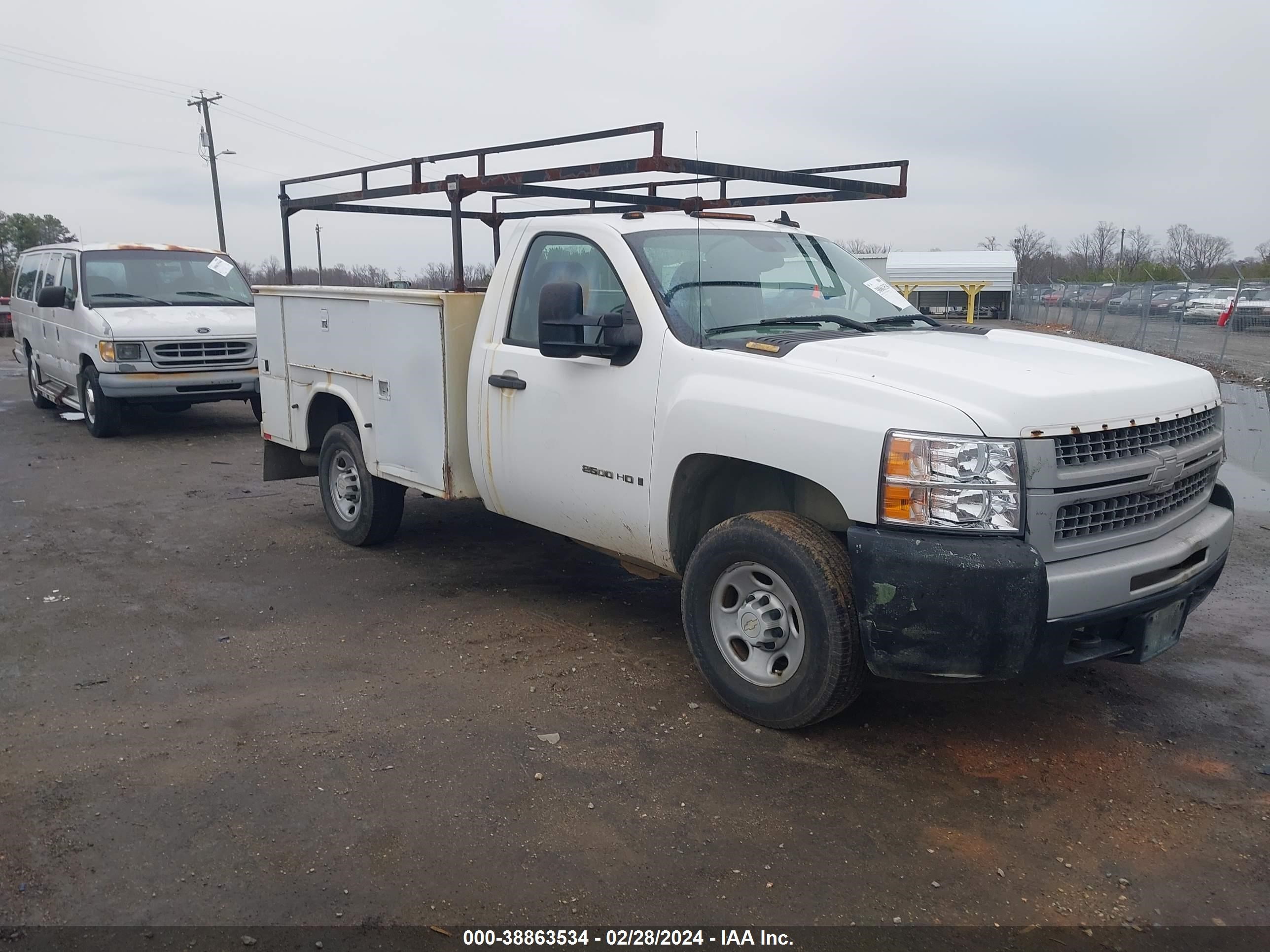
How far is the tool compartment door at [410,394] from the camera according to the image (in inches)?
222

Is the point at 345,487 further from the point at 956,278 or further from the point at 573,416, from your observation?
the point at 956,278

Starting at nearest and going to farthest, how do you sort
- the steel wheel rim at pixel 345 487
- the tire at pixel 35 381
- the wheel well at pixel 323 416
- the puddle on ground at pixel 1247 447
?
the steel wheel rim at pixel 345 487, the wheel well at pixel 323 416, the puddle on ground at pixel 1247 447, the tire at pixel 35 381

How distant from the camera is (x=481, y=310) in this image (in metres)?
5.55

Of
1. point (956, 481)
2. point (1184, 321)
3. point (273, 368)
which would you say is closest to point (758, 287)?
point (956, 481)

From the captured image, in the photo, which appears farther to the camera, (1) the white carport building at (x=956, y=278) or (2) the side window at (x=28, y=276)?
(1) the white carport building at (x=956, y=278)

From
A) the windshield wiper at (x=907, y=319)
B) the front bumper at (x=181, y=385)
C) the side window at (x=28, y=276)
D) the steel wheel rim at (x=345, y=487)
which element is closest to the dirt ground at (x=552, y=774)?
the steel wheel rim at (x=345, y=487)

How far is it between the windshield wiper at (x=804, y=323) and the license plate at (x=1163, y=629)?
1.69m

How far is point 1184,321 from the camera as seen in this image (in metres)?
22.4

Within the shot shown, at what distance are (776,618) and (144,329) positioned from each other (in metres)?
9.60

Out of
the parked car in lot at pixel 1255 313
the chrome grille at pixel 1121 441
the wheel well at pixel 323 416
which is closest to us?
the chrome grille at pixel 1121 441

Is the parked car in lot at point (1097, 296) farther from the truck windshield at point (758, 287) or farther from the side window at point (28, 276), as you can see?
the truck windshield at point (758, 287)

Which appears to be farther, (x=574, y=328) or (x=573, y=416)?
(x=573, y=416)

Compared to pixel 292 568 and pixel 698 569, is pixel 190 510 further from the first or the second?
pixel 698 569

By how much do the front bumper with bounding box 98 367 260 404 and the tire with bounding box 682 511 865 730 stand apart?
338 inches
